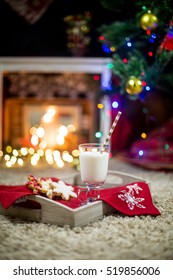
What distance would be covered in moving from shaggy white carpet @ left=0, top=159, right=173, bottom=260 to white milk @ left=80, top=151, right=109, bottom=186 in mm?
197

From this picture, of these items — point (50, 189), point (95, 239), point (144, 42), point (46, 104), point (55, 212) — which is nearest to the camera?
point (95, 239)

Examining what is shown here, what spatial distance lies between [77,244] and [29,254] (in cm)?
18

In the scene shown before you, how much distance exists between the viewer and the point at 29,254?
126cm

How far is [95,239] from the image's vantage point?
140 centimetres

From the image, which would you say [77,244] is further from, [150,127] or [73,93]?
[73,93]

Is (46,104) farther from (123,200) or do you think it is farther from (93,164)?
(123,200)

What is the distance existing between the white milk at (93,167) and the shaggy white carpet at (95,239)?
7.7 inches

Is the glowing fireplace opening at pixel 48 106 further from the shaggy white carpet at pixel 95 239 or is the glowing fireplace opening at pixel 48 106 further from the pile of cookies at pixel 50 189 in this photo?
the shaggy white carpet at pixel 95 239

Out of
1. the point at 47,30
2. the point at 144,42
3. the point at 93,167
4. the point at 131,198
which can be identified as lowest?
the point at 131,198

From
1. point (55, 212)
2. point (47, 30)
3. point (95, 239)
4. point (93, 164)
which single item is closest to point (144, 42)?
point (47, 30)

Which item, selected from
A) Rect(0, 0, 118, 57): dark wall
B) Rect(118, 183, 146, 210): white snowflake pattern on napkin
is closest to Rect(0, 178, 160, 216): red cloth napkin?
Rect(118, 183, 146, 210): white snowflake pattern on napkin

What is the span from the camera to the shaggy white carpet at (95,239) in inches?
49.8

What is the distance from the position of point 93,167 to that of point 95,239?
44cm

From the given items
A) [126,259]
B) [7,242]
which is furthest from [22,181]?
[126,259]
